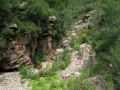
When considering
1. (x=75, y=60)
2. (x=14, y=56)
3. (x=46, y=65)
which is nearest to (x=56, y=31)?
(x=75, y=60)

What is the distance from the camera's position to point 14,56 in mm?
19688

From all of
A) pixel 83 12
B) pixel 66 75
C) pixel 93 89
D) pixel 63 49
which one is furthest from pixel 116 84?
pixel 83 12

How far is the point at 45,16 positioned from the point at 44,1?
152cm

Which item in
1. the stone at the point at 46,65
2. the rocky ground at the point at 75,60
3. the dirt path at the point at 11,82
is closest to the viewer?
the dirt path at the point at 11,82

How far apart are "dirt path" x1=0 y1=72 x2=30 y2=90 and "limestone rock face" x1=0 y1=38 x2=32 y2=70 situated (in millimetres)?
621

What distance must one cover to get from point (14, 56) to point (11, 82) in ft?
7.03

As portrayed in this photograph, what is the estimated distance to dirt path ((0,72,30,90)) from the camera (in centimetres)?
1764

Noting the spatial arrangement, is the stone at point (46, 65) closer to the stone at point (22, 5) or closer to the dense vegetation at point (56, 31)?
the dense vegetation at point (56, 31)

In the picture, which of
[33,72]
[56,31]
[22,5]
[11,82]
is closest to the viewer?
[11,82]

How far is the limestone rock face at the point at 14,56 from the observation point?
1955cm

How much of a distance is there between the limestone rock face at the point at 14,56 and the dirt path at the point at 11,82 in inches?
24.4

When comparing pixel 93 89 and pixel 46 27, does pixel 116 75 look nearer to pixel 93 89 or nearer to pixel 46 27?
pixel 93 89

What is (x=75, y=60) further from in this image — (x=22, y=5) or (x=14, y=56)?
(x=22, y=5)

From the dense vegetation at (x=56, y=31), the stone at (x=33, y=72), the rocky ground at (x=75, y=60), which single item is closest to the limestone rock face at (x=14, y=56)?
the dense vegetation at (x=56, y=31)
